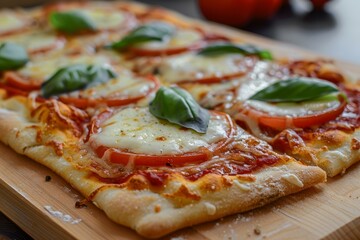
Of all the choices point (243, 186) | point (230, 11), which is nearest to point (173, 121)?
point (243, 186)

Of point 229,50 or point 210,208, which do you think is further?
point 229,50

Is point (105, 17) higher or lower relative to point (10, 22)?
higher

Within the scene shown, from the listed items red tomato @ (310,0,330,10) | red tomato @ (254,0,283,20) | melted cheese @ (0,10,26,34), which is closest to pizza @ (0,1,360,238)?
melted cheese @ (0,10,26,34)

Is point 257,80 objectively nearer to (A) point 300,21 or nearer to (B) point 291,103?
(B) point 291,103

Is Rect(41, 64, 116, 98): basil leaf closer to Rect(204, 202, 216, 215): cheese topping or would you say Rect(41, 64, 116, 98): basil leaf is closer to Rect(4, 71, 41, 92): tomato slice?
Rect(4, 71, 41, 92): tomato slice

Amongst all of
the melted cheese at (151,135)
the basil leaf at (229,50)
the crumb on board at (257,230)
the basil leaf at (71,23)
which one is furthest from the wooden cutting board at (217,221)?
the basil leaf at (71,23)

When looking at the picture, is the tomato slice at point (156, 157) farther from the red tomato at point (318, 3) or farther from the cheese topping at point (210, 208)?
the red tomato at point (318, 3)

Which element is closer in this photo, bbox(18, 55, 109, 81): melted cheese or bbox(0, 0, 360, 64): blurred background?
bbox(18, 55, 109, 81): melted cheese
